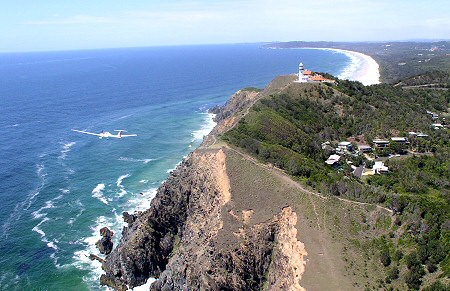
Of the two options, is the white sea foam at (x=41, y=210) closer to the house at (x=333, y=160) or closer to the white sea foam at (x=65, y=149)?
the white sea foam at (x=65, y=149)

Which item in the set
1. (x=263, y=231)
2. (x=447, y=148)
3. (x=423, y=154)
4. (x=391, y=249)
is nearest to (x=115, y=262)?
(x=263, y=231)

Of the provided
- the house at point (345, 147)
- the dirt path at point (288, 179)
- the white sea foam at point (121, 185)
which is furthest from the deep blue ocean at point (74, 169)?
the house at point (345, 147)

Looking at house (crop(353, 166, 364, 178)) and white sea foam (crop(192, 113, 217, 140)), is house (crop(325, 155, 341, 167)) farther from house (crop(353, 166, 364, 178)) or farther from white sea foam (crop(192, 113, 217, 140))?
white sea foam (crop(192, 113, 217, 140))

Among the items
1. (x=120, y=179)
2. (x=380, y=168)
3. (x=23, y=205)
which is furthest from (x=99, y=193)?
(x=380, y=168)

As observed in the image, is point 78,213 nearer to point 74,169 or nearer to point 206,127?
point 74,169

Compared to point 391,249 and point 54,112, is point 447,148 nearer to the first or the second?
point 391,249
